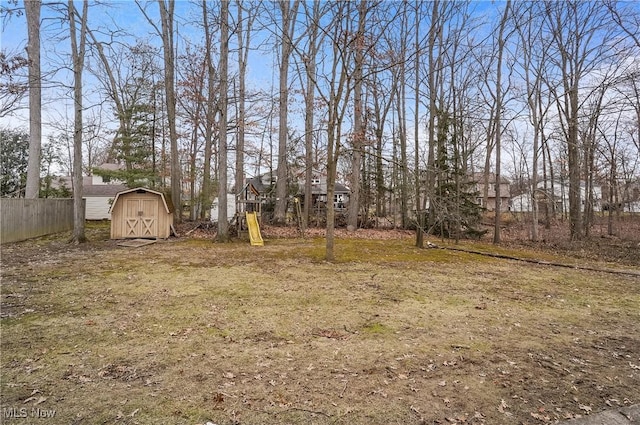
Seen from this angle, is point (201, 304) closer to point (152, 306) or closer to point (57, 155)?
point (152, 306)

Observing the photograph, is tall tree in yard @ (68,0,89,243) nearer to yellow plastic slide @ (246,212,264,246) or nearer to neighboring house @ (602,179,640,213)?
yellow plastic slide @ (246,212,264,246)

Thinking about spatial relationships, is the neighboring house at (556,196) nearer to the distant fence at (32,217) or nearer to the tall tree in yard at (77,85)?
the tall tree in yard at (77,85)

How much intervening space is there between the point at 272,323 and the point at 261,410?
1.68 metres

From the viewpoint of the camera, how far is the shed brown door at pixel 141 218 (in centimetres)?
1140

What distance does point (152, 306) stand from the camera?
14.5 ft

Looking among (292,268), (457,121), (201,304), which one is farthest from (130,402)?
(457,121)

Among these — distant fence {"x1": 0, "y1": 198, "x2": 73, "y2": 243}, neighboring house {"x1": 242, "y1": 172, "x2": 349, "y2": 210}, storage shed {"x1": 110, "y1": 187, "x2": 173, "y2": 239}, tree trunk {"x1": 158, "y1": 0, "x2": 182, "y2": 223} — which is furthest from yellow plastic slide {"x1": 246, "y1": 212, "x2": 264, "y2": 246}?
distant fence {"x1": 0, "y1": 198, "x2": 73, "y2": 243}

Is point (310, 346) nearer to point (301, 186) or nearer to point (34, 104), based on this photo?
point (34, 104)

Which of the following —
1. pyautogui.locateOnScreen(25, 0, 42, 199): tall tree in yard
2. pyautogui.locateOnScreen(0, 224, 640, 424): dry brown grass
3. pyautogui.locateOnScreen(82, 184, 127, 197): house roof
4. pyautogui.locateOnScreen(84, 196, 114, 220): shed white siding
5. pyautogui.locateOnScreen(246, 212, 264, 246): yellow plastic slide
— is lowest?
pyautogui.locateOnScreen(0, 224, 640, 424): dry brown grass

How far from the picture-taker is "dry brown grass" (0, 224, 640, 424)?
7.66 ft

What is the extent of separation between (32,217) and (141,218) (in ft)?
10.7

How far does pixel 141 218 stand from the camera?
11445mm

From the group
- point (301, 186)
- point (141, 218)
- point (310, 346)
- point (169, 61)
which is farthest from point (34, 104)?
point (301, 186)

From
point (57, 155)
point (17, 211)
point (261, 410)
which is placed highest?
point (57, 155)
